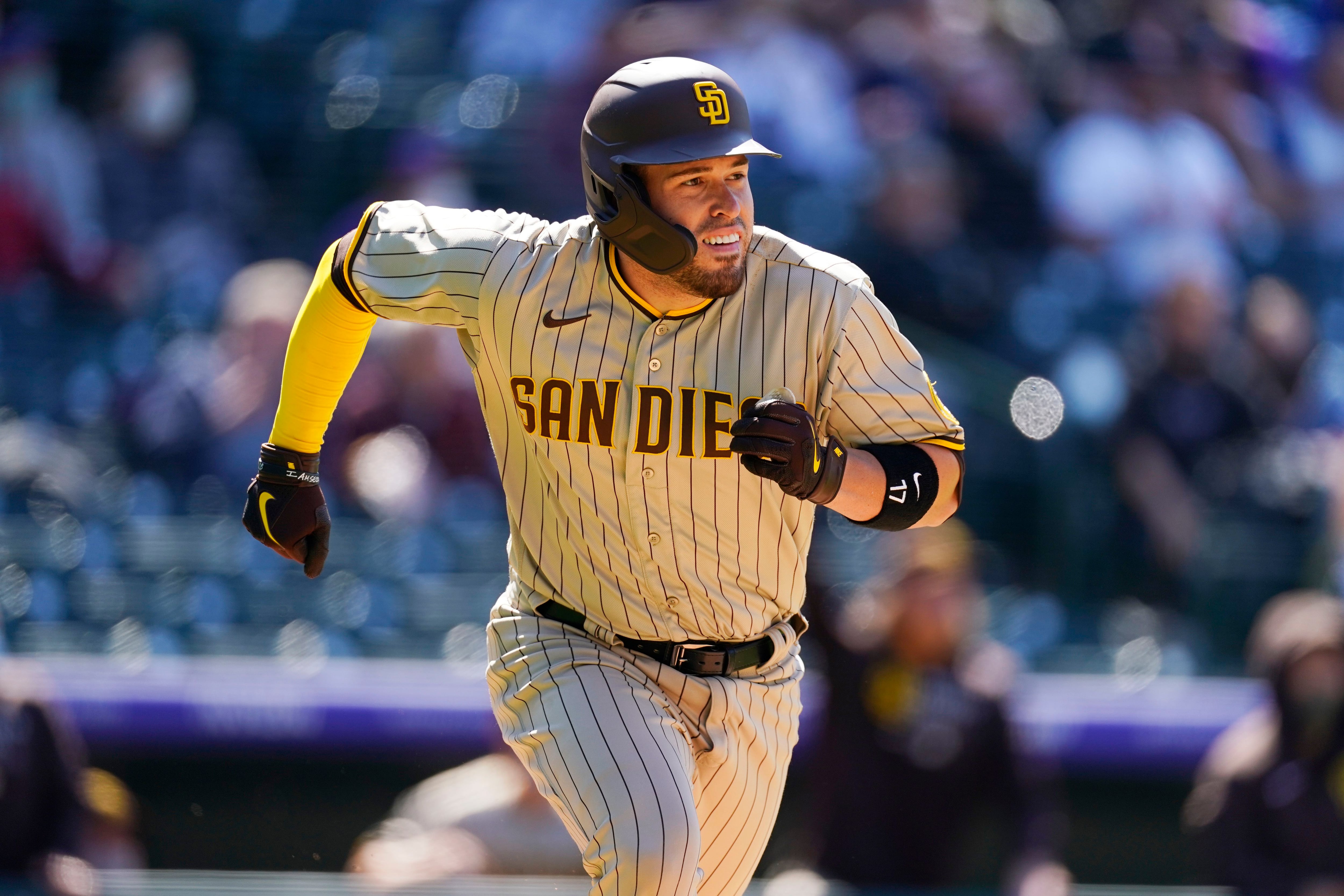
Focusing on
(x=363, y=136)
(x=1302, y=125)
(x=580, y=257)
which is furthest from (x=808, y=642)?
(x=1302, y=125)

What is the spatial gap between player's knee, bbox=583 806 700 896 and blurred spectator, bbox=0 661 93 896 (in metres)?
3.05

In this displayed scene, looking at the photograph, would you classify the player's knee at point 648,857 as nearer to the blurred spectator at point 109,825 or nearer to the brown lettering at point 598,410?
the brown lettering at point 598,410

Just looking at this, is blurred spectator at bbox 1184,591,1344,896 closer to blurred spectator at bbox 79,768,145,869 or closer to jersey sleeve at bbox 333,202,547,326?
jersey sleeve at bbox 333,202,547,326

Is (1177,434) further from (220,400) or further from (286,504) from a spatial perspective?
(286,504)

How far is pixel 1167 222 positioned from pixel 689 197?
197 inches

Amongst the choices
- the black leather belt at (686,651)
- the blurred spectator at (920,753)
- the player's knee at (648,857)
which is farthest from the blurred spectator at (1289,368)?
the player's knee at (648,857)

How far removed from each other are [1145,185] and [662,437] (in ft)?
17.0

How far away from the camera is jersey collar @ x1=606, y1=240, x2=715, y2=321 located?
2572 mm

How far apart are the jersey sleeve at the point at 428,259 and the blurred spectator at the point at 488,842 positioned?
7.54 feet

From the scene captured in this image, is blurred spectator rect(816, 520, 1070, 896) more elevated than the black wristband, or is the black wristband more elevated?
the black wristband

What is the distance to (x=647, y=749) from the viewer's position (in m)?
2.46

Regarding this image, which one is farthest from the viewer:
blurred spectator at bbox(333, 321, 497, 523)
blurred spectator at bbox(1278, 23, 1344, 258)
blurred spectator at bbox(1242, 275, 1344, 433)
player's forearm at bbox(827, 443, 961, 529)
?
blurred spectator at bbox(1278, 23, 1344, 258)

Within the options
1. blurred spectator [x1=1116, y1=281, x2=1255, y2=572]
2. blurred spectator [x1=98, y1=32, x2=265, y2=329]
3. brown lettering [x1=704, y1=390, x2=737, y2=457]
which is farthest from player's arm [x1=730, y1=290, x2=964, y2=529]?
blurred spectator [x1=98, y1=32, x2=265, y2=329]

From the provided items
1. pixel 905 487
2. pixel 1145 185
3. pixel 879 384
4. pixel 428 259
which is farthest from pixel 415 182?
pixel 905 487
